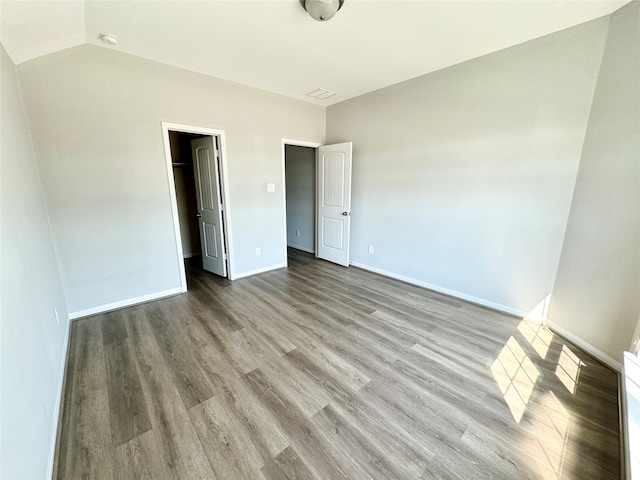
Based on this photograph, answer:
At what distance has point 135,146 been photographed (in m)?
2.76

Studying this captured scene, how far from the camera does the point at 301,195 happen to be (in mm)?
5316

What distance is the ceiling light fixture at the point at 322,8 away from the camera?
1.79 metres

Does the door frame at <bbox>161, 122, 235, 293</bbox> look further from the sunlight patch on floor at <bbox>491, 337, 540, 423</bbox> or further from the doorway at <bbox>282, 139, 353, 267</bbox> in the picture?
the sunlight patch on floor at <bbox>491, 337, 540, 423</bbox>

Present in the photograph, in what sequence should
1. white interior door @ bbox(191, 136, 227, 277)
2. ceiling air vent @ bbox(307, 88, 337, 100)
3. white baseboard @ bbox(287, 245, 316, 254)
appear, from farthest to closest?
white baseboard @ bbox(287, 245, 316, 254)
ceiling air vent @ bbox(307, 88, 337, 100)
white interior door @ bbox(191, 136, 227, 277)

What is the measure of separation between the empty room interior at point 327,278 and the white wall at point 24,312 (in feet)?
0.07

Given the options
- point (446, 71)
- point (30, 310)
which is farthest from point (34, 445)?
point (446, 71)

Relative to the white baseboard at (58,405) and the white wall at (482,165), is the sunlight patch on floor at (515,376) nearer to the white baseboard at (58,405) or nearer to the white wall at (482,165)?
the white wall at (482,165)

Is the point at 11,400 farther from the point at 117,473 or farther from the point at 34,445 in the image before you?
the point at 117,473

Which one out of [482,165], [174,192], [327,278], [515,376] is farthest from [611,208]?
[174,192]

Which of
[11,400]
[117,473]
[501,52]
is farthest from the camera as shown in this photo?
[501,52]

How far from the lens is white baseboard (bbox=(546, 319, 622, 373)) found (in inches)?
78.0

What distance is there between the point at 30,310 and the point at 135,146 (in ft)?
6.42

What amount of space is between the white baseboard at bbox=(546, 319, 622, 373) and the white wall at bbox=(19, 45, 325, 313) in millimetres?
3918

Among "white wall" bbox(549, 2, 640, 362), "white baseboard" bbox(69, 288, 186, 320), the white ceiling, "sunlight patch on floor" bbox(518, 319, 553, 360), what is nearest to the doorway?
the white ceiling
